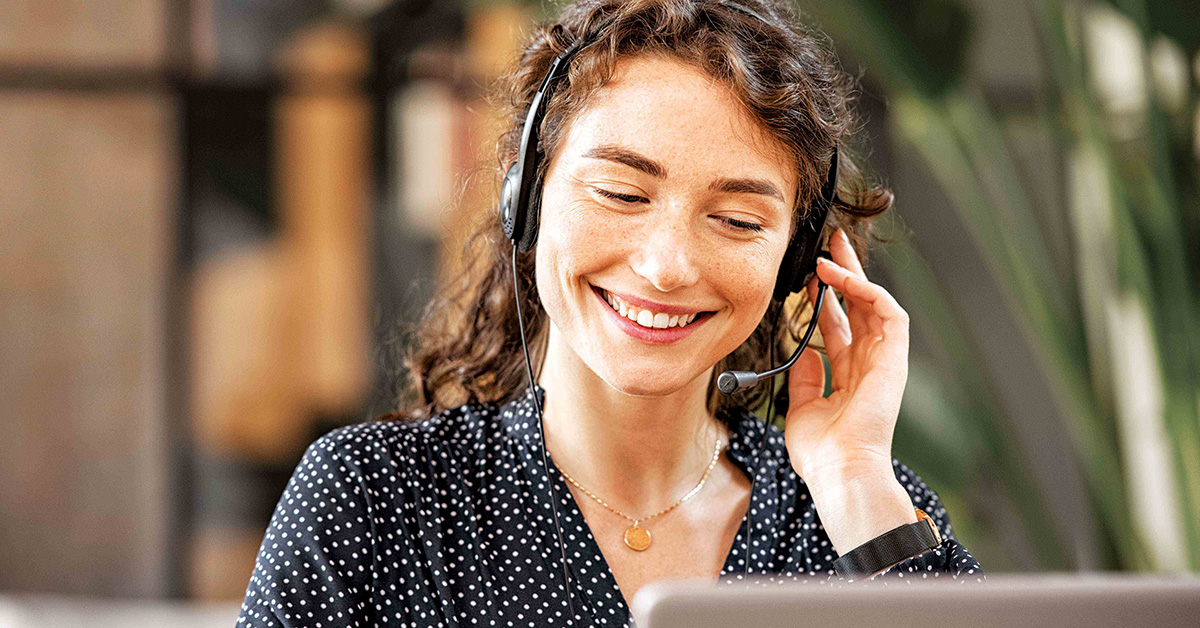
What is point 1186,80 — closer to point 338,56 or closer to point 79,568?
point 338,56

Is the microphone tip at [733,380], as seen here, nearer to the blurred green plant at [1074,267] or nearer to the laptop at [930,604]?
the blurred green plant at [1074,267]

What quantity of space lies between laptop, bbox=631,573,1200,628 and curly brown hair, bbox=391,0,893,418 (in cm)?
62

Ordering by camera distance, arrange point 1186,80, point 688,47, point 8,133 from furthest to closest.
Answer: point 8,133 → point 1186,80 → point 688,47

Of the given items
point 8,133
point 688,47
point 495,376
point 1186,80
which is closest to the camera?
point 688,47

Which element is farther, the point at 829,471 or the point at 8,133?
the point at 8,133

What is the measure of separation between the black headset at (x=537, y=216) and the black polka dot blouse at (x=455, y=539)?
2 cm

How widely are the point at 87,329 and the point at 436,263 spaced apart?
0.99m

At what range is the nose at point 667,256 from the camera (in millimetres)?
1025

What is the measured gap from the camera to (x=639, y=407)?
117cm

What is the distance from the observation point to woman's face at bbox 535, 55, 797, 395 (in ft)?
3.40

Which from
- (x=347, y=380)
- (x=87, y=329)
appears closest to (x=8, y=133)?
(x=87, y=329)

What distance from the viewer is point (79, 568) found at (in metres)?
3.12

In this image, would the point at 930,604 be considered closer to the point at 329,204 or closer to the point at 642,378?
the point at 642,378

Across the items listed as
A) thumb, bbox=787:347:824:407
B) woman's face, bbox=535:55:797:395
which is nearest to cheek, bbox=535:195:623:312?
woman's face, bbox=535:55:797:395
